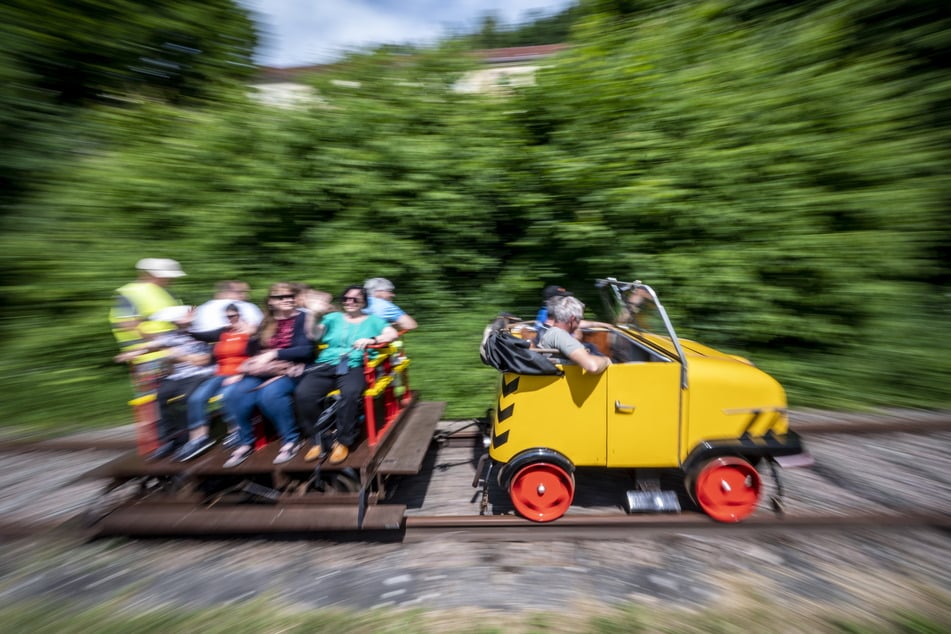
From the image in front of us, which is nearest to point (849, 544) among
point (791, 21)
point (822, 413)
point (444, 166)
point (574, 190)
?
point (822, 413)

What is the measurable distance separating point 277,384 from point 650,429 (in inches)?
114

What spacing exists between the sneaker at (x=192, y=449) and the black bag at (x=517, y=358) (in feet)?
8.33

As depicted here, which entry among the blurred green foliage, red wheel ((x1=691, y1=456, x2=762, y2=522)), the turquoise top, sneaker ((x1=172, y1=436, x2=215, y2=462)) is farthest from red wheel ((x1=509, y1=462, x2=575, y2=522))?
sneaker ((x1=172, y1=436, x2=215, y2=462))

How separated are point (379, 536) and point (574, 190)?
4956 millimetres

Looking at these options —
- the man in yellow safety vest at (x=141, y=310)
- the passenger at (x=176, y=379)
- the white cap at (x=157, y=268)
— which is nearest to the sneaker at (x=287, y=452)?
the passenger at (x=176, y=379)

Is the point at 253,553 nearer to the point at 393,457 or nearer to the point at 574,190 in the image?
the point at 393,457

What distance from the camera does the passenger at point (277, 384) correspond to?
3.63 metres

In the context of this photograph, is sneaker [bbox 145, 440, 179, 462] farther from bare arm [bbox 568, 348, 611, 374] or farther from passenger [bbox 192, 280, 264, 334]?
bare arm [bbox 568, 348, 611, 374]

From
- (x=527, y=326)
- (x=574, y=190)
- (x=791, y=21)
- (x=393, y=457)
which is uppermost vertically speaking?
(x=791, y=21)

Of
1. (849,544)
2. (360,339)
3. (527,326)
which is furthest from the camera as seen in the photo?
(527,326)

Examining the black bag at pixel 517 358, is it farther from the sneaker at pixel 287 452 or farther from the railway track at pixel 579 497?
the sneaker at pixel 287 452

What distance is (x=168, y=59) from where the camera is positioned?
830 cm

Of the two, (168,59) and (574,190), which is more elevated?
(168,59)

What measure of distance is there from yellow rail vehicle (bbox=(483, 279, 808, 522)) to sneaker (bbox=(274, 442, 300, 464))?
1618 mm
